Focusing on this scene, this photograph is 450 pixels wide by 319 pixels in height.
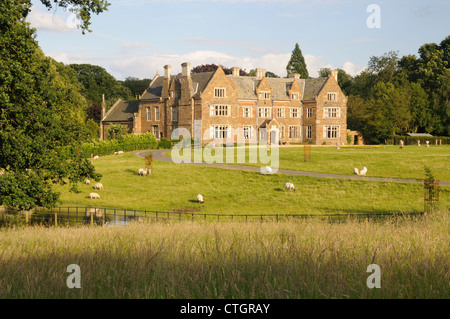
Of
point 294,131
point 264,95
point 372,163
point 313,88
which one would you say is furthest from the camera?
point 313,88

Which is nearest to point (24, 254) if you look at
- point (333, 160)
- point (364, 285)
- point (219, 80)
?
point (364, 285)

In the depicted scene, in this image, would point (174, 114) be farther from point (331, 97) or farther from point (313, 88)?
point (331, 97)

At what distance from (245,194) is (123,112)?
185 feet

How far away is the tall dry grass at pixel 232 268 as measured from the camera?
206 inches

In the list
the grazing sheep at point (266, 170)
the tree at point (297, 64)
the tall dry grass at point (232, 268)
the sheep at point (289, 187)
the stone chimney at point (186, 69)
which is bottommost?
the sheep at point (289, 187)

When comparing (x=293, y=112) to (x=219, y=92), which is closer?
(x=219, y=92)

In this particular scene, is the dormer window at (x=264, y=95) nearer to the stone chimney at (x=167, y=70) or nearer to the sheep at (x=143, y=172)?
the stone chimney at (x=167, y=70)

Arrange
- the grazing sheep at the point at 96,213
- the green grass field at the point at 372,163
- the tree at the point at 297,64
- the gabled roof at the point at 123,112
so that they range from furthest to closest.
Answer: the tree at the point at 297,64, the gabled roof at the point at 123,112, the green grass field at the point at 372,163, the grazing sheep at the point at 96,213

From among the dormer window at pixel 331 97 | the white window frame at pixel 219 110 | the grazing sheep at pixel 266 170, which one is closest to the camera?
the grazing sheep at pixel 266 170

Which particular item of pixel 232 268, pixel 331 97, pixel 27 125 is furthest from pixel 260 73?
pixel 232 268

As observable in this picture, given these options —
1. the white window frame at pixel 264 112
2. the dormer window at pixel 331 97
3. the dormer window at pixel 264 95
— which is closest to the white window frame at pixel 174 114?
the white window frame at pixel 264 112

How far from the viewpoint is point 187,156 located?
50.2m

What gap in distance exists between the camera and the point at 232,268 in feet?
19.4
